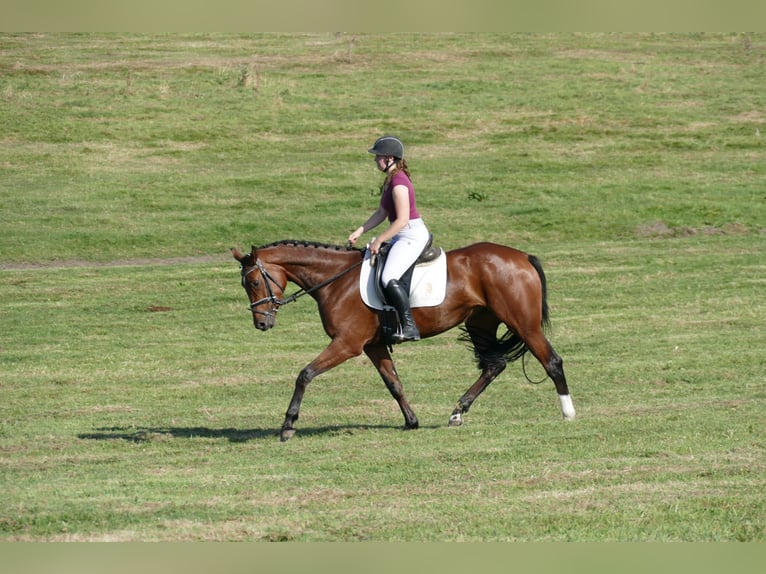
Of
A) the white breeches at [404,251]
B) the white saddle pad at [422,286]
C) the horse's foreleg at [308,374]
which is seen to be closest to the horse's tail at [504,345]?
the white saddle pad at [422,286]

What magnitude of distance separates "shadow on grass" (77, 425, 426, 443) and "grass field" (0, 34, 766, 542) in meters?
0.08

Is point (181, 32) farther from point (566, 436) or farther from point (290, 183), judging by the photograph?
point (290, 183)

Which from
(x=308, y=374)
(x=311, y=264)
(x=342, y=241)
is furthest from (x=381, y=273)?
(x=342, y=241)

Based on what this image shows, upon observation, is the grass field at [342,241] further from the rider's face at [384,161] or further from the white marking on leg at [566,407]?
the rider's face at [384,161]

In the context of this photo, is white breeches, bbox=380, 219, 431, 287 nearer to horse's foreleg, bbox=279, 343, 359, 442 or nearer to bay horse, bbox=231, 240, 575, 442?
bay horse, bbox=231, 240, 575, 442

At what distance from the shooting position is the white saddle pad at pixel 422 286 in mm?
12531

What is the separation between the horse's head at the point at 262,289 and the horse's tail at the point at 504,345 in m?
2.19

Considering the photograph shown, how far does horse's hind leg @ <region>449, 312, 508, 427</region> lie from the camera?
13.2 meters

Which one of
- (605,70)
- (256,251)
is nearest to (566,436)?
(256,251)

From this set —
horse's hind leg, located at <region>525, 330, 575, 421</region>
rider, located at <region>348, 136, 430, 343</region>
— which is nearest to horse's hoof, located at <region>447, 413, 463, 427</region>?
horse's hind leg, located at <region>525, 330, 575, 421</region>

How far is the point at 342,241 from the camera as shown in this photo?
30.4 metres

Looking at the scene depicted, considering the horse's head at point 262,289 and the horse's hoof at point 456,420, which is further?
the horse's hoof at point 456,420

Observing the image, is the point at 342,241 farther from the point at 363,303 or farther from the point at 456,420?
the point at 363,303

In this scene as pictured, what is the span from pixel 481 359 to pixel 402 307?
1431 mm
